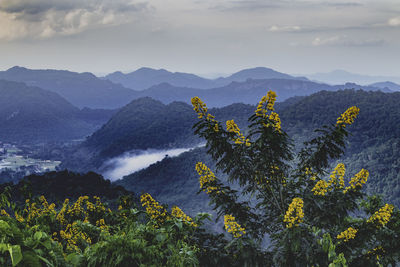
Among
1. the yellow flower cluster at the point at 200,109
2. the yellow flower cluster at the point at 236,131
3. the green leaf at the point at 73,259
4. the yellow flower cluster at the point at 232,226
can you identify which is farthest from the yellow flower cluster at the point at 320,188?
the green leaf at the point at 73,259

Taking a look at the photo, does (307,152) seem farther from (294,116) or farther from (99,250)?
(294,116)

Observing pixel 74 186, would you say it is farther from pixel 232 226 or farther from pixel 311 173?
pixel 232 226

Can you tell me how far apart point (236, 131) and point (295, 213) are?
1834mm

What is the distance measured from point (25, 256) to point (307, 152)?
6.11 metres

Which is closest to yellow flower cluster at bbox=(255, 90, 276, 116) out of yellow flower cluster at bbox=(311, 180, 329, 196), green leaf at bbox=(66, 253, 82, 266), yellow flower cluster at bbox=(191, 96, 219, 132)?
yellow flower cluster at bbox=(191, 96, 219, 132)

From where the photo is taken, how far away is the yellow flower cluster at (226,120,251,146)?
6.68 meters

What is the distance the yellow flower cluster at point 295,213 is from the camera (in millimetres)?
5766

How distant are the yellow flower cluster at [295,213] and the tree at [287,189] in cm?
8

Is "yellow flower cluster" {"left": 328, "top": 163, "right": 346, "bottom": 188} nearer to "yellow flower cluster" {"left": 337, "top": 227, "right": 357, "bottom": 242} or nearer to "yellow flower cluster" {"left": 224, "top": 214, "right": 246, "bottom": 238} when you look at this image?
"yellow flower cluster" {"left": 337, "top": 227, "right": 357, "bottom": 242}

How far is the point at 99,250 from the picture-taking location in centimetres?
373

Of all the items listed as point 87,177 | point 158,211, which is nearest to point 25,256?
point 158,211

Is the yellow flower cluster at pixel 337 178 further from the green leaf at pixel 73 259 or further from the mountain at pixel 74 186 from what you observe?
the mountain at pixel 74 186

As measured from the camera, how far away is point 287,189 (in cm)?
756

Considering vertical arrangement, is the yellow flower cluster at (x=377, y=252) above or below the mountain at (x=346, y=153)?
above
